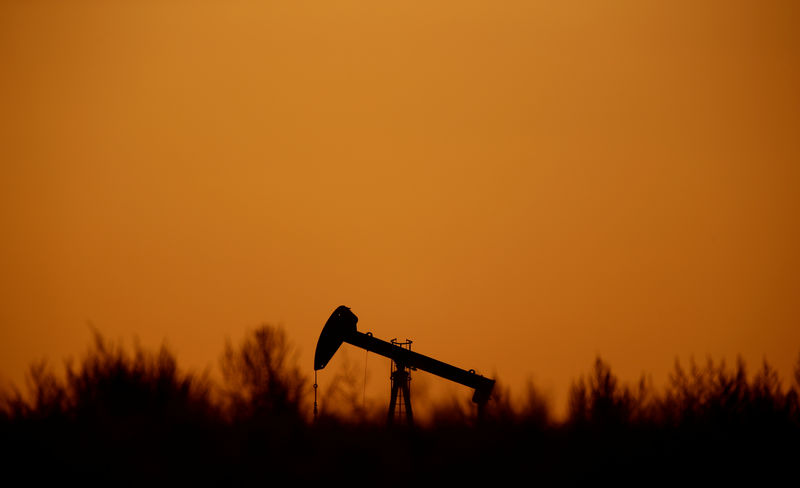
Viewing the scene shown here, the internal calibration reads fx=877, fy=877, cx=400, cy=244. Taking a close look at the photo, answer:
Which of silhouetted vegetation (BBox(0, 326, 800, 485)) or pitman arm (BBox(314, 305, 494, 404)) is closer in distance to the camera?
silhouetted vegetation (BBox(0, 326, 800, 485))

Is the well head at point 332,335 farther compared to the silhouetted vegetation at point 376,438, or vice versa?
the well head at point 332,335

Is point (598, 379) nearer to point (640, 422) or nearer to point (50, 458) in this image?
point (640, 422)

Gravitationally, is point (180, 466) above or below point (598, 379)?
below

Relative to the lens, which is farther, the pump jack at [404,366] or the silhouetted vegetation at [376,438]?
the pump jack at [404,366]

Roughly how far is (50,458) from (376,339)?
6840 millimetres

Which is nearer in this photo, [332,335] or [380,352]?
[332,335]

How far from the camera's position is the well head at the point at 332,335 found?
48.9 feet

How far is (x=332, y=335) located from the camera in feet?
49.0

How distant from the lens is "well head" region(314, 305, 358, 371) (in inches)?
587

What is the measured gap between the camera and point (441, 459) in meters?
11.2

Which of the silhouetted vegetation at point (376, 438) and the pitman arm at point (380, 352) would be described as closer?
the silhouetted vegetation at point (376, 438)

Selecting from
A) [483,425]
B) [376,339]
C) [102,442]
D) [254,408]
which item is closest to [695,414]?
[483,425]

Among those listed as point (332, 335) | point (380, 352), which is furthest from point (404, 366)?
point (332, 335)

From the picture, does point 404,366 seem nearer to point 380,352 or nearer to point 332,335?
point 380,352
